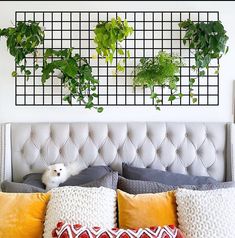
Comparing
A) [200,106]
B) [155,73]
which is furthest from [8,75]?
[200,106]

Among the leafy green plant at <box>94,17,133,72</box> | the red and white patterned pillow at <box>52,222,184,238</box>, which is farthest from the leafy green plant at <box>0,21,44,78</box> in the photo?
the red and white patterned pillow at <box>52,222,184,238</box>

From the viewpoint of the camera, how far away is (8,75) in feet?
8.71

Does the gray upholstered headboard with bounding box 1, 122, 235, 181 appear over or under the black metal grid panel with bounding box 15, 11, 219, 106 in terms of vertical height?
under

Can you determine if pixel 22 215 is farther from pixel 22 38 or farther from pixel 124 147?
pixel 22 38

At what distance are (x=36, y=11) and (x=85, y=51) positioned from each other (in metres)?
0.48

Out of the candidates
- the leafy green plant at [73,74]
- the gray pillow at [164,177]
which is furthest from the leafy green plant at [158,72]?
the gray pillow at [164,177]

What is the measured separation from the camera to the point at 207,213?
1777 mm

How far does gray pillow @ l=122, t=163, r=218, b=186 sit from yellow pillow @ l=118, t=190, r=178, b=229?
36cm

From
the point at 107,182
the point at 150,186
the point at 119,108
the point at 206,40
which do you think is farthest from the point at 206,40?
the point at 107,182

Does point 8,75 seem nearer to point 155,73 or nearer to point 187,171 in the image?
point 155,73

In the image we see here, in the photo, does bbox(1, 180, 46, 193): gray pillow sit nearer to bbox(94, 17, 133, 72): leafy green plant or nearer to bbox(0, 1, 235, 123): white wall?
bbox(0, 1, 235, 123): white wall

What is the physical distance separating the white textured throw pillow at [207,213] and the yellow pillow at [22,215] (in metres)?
0.75

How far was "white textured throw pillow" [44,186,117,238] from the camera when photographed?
1.80m

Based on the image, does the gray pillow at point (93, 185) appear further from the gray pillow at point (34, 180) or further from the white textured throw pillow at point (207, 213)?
the white textured throw pillow at point (207, 213)
